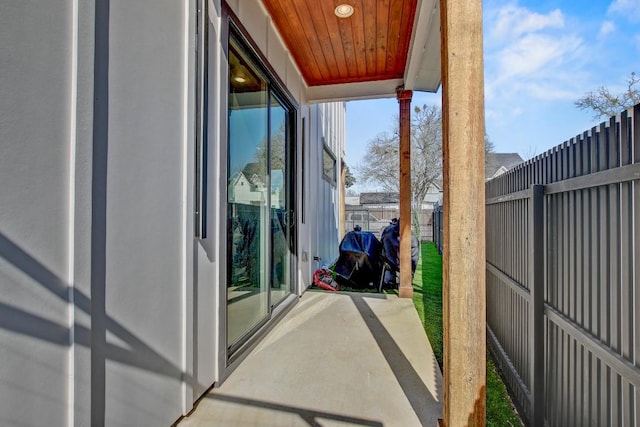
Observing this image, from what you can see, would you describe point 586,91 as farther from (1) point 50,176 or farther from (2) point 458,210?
(1) point 50,176

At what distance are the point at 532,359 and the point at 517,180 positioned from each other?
1.24m

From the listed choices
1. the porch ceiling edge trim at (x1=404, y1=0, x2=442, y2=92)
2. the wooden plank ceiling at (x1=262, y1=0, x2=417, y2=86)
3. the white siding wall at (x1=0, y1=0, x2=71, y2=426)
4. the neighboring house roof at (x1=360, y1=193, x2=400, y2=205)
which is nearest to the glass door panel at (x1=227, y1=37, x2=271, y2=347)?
the wooden plank ceiling at (x1=262, y1=0, x2=417, y2=86)

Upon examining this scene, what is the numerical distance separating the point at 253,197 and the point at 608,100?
1288cm

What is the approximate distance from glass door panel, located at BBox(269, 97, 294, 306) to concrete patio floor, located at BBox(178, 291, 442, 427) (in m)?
0.54

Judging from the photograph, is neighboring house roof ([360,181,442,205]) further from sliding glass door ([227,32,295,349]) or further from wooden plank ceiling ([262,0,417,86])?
sliding glass door ([227,32,295,349])

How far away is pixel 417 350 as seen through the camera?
2816 millimetres

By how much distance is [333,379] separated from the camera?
231 centimetres

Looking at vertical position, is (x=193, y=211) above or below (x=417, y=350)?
above

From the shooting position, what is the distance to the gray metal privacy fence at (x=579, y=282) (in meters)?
1.14

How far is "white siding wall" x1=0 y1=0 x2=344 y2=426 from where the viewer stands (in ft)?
3.38

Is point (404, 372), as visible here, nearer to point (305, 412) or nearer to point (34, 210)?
point (305, 412)

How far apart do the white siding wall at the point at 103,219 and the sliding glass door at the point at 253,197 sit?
38 cm

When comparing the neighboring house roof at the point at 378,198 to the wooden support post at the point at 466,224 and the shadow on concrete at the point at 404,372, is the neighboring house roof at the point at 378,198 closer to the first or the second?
the shadow on concrete at the point at 404,372

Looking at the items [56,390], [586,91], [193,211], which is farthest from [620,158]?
[586,91]
